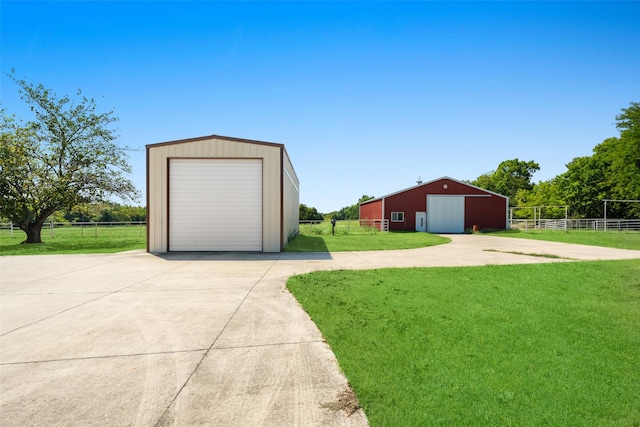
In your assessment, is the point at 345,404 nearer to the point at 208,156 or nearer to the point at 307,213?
the point at 208,156

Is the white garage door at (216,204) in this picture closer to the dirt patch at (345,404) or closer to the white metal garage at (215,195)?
the white metal garage at (215,195)

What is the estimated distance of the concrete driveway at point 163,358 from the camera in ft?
8.96

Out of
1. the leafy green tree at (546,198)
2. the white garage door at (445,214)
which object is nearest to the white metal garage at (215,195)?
the white garage door at (445,214)

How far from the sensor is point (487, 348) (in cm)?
378

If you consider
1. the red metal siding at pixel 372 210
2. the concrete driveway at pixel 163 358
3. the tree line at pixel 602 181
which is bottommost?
the concrete driveway at pixel 163 358

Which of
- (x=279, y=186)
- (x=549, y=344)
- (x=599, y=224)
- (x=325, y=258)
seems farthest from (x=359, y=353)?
(x=599, y=224)

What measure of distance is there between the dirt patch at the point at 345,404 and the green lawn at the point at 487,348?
0.06m

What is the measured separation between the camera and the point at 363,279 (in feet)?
25.7

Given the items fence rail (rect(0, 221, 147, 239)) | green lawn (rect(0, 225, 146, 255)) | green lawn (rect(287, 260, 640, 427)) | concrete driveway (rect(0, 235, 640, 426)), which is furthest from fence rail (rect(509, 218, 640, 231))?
concrete driveway (rect(0, 235, 640, 426))

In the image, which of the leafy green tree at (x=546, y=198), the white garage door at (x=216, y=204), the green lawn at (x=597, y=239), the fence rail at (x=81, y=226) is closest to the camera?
the white garage door at (x=216, y=204)

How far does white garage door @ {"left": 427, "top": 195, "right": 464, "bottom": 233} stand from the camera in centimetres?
3173

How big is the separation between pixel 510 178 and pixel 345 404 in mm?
87781

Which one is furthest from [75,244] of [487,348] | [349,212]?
Result: [349,212]

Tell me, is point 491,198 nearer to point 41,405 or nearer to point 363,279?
point 363,279
